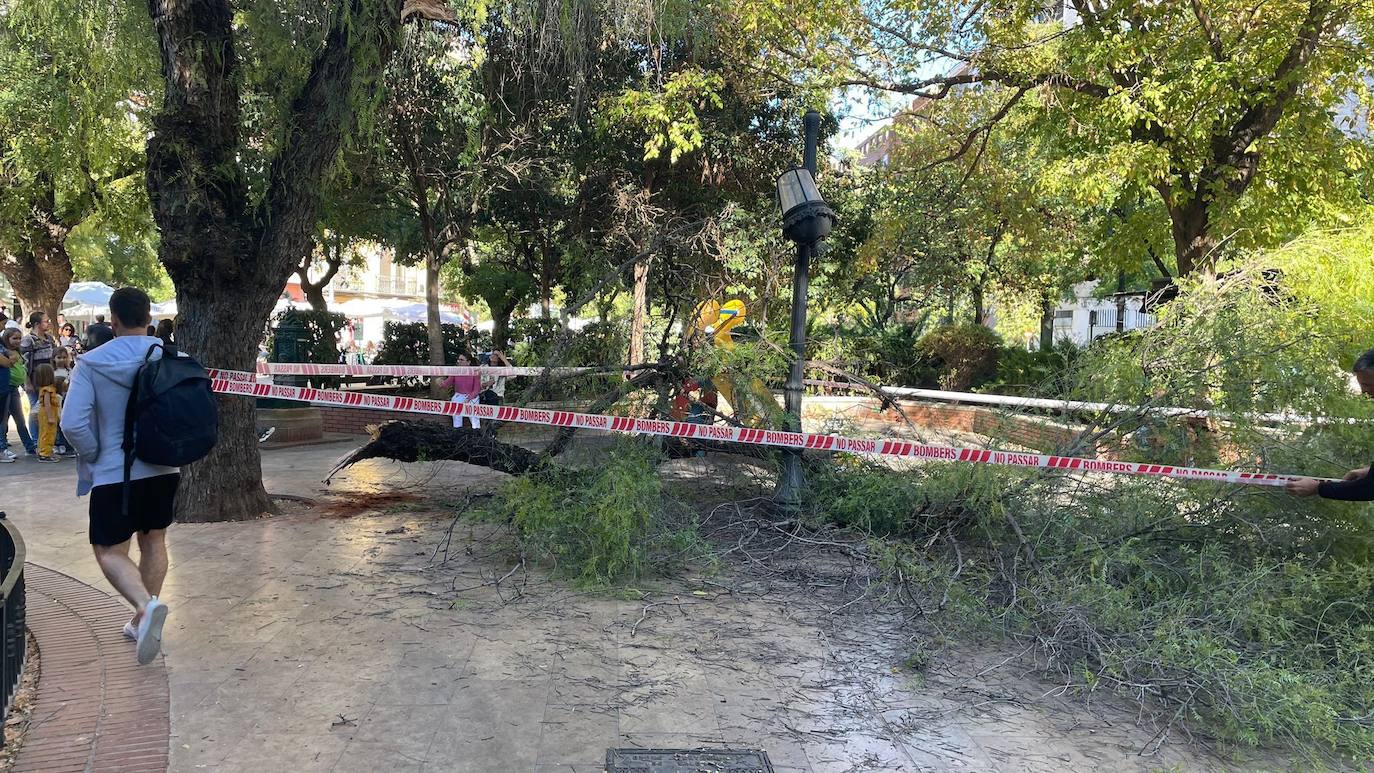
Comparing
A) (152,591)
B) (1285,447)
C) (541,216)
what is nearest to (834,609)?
(1285,447)

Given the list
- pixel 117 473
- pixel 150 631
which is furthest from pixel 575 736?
pixel 117 473

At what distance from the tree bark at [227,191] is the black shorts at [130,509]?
9.40 ft

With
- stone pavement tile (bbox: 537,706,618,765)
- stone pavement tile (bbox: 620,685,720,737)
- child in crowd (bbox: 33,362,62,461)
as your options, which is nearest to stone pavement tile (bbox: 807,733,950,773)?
stone pavement tile (bbox: 620,685,720,737)

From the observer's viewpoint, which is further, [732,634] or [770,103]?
[770,103]

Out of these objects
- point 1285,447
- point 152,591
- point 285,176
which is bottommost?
point 152,591

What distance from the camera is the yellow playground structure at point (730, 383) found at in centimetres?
703

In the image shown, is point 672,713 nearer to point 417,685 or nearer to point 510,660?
point 510,660

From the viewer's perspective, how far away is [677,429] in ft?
21.2

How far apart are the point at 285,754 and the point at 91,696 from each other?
120 cm

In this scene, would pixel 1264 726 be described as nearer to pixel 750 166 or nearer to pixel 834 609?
pixel 834 609

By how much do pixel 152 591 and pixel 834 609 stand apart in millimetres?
3792

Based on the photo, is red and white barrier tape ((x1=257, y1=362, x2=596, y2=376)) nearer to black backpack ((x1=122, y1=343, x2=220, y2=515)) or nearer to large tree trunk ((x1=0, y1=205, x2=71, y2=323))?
black backpack ((x1=122, y1=343, x2=220, y2=515))

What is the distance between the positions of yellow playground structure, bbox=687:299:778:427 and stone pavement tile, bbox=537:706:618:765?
3.48m

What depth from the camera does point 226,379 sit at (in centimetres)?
671
